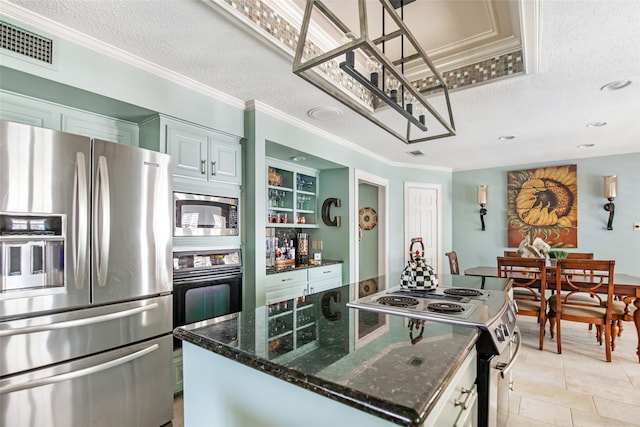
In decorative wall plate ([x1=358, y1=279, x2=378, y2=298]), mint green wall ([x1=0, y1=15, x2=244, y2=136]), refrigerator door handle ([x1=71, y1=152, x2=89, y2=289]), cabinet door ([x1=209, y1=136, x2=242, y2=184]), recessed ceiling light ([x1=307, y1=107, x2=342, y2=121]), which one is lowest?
decorative wall plate ([x1=358, y1=279, x2=378, y2=298])

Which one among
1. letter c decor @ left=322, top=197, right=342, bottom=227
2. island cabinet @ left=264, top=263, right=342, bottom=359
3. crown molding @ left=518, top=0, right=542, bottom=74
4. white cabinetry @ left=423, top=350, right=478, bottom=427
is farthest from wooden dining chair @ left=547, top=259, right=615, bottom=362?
island cabinet @ left=264, top=263, right=342, bottom=359

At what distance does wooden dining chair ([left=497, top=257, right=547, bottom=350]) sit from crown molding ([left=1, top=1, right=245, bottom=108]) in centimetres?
337

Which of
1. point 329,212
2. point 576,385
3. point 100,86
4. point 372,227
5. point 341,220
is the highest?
point 100,86

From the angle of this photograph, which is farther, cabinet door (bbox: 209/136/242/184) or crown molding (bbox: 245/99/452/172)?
crown molding (bbox: 245/99/452/172)

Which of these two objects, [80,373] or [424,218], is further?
[424,218]

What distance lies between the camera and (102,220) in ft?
5.78

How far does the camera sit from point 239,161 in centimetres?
283

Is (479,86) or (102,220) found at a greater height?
(479,86)

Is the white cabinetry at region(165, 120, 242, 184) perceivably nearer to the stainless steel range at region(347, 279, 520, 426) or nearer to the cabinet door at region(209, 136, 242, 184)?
the cabinet door at region(209, 136, 242, 184)

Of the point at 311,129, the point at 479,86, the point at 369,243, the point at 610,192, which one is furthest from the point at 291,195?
the point at 610,192

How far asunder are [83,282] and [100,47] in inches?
54.8

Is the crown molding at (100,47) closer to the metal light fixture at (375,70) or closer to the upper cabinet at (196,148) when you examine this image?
the upper cabinet at (196,148)

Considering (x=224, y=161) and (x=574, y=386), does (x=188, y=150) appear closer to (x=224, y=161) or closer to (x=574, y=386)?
(x=224, y=161)

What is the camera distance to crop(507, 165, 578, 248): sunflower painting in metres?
5.02
